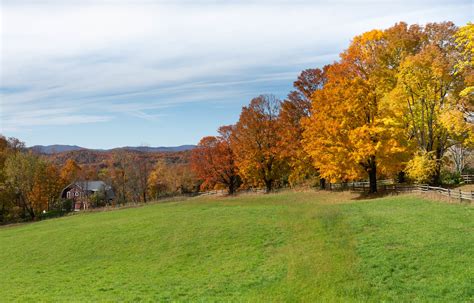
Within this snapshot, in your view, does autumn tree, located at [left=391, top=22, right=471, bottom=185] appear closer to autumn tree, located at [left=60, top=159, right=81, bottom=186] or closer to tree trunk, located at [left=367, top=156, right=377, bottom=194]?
tree trunk, located at [left=367, top=156, right=377, bottom=194]

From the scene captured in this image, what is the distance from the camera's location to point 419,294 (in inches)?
639

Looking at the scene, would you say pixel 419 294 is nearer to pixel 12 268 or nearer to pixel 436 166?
pixel 436 166

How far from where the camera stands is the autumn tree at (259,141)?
→ 59719 millimetres

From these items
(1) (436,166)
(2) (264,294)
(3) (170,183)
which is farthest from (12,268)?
(3) (170,183)

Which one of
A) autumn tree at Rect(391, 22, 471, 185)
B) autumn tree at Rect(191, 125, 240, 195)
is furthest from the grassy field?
autumn tree at Rect(191, 125, 240, 195)

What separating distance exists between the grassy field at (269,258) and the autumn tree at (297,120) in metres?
14.6

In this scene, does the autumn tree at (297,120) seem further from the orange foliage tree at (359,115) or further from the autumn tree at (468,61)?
the autumn tree at (468,61)

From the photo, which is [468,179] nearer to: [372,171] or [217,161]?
[372,171]

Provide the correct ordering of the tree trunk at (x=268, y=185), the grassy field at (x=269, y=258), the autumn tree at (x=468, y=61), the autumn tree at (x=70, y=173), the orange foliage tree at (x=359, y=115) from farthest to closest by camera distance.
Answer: the autumn tree at (x=70, y=173), the tree trunk at (x=268, y=185), the orange foliage tree at (x=359, y=115), the grassy field at (x=269, y=258), the autumn tree at (x=468, y=61)

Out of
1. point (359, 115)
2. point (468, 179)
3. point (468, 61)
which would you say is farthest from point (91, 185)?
point (468, 61)

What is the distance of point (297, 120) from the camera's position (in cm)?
5338

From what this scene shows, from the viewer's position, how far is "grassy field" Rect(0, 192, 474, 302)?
1809 centimetres

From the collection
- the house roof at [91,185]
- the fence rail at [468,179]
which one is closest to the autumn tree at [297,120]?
the fence rail at [468,179]

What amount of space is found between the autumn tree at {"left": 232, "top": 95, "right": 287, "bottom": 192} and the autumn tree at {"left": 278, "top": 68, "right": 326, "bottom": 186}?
478 centimetres
